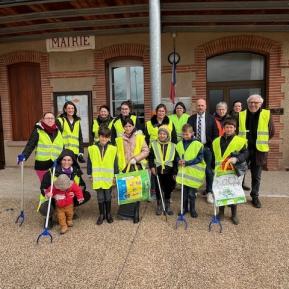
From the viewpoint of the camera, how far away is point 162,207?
4.77 metres

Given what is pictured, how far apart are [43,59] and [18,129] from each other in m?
2.18

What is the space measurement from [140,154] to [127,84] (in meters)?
4.06

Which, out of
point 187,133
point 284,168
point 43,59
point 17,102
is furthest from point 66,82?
point 284,168

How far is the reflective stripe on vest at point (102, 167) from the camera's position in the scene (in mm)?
4305

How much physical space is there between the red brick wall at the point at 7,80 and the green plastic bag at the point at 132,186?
4901mm

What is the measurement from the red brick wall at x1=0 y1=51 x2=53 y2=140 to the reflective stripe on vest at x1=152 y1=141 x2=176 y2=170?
4.77 m

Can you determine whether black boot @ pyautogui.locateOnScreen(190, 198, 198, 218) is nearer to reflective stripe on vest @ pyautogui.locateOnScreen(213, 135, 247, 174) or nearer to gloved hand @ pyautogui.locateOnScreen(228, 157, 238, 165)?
reflective stripe on vest @ pyautogui.locateOnScreen(213, 135, 247, 174)

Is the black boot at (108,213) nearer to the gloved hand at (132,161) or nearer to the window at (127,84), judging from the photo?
the gloved hand at (132,161)

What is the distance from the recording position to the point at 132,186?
426 cm

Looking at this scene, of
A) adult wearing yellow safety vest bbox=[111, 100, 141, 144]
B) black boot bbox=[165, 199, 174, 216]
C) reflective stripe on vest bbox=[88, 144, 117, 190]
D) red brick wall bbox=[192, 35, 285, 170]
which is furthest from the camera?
red brick wall bbox=[192, 35, 285, 170]

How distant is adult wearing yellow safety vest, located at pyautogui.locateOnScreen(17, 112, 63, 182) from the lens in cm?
456

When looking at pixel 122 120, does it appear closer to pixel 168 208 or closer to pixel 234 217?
pixel 168 208

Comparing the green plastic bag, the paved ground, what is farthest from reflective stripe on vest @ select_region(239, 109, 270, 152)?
the green plastic bag

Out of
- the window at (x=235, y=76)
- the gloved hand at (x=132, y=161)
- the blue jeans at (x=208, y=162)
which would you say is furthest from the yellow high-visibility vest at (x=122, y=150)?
the window at (x=235, y=76)
